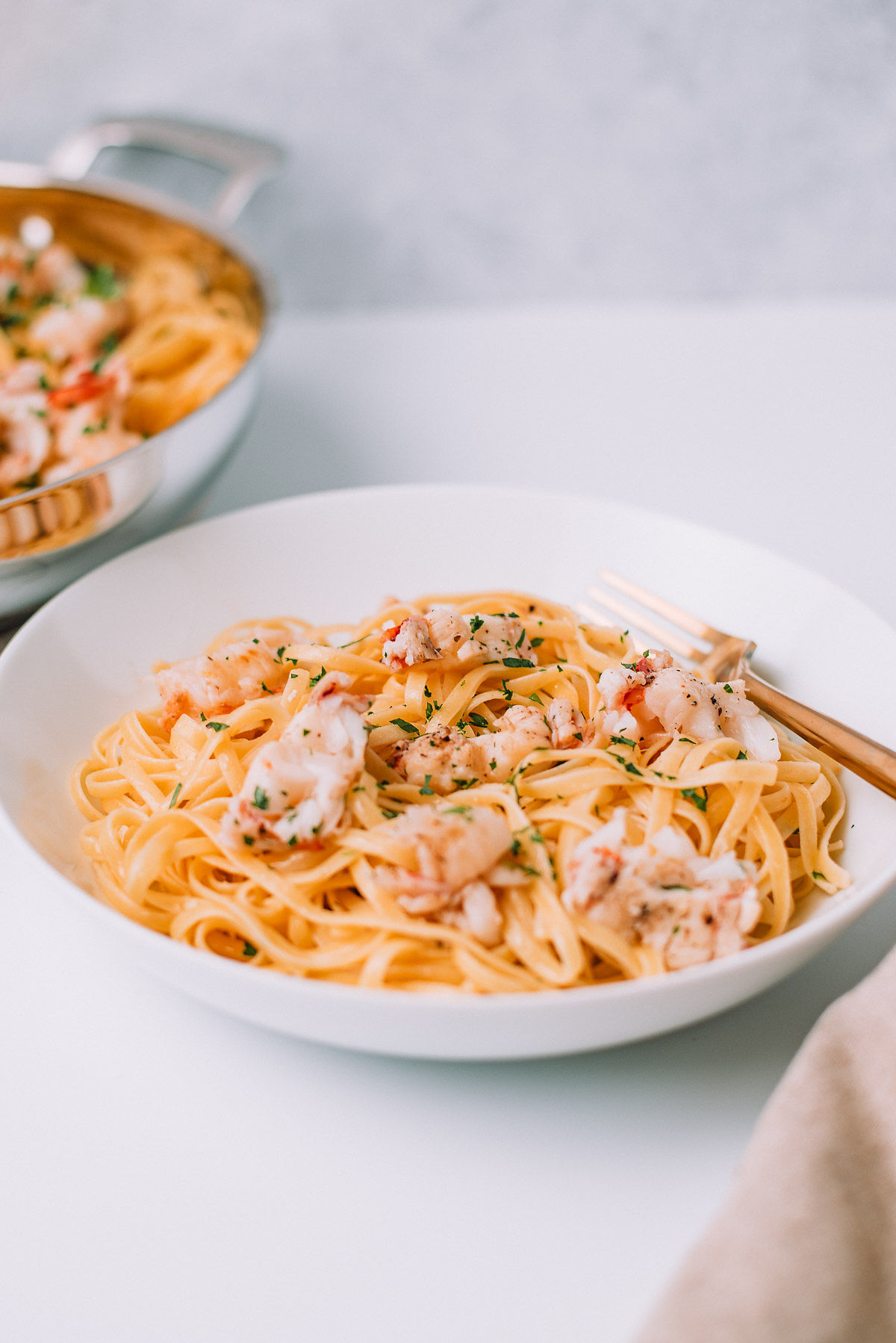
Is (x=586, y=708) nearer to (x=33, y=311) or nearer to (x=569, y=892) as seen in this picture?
(x=569, y=892)

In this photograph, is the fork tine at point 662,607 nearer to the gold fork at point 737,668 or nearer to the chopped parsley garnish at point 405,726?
the gold fork at point 737,668

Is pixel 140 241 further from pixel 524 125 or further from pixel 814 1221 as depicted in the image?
pixel 814 1221

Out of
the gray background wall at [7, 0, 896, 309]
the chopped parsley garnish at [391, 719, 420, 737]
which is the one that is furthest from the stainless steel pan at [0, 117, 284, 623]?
the chopped parsley garnish at [391, 719, 420, 737]

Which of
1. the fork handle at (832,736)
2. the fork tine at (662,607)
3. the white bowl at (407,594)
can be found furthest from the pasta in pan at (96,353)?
the fork handle at (832,736)

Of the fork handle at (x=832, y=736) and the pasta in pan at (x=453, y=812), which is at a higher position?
the fork handle at (x=832, y=736)

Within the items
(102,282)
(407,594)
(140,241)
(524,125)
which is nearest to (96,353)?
(102,282)

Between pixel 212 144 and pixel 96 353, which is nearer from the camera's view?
pixel 96 353
